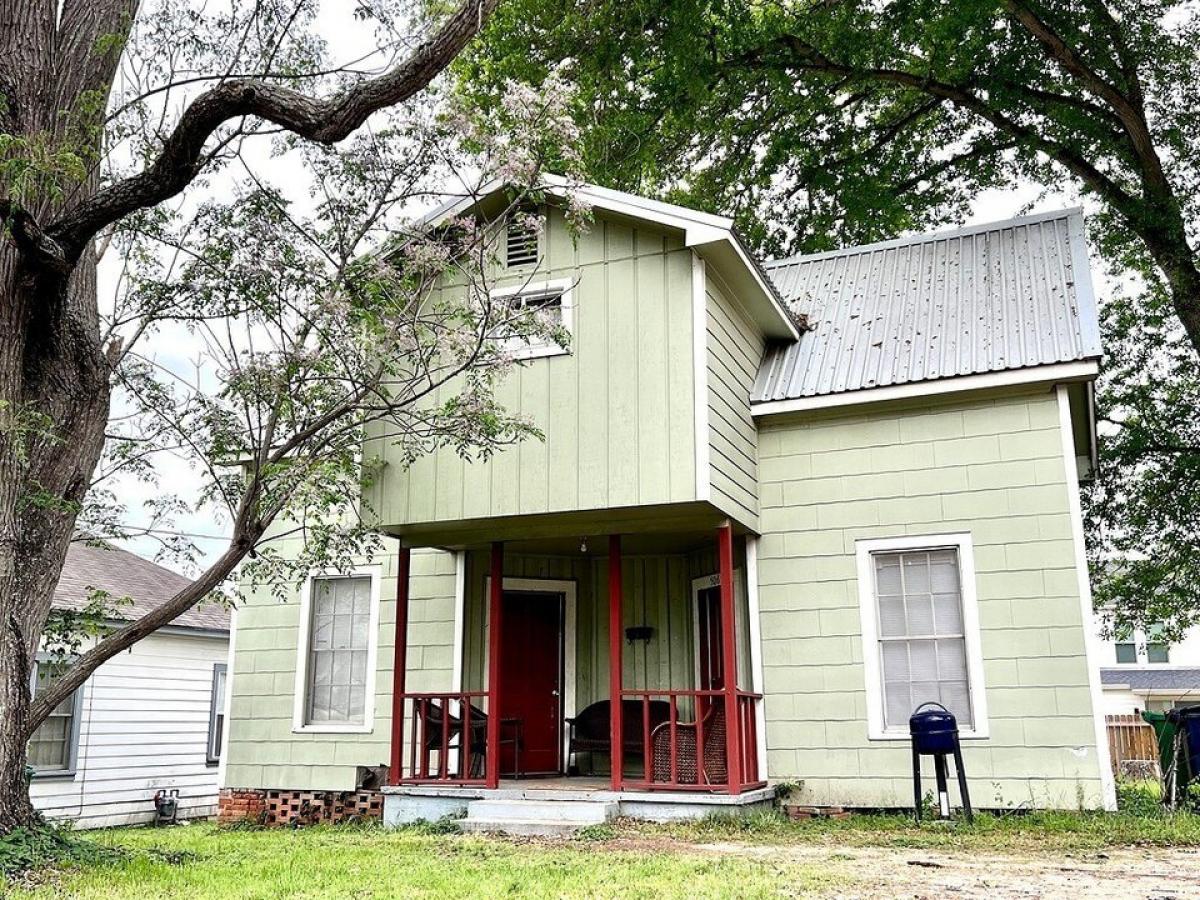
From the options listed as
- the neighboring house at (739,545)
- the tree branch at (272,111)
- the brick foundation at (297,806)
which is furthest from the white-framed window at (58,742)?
the tree branch at (272,111)

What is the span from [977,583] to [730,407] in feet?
8.52

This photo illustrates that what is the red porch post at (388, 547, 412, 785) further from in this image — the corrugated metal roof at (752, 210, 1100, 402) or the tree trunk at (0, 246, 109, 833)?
the corrugated metal roof at (752, 210, 1100, 402)

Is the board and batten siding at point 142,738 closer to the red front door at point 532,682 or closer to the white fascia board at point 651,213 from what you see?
the red front door at point 532,682

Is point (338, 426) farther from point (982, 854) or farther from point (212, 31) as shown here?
point (982, 854)

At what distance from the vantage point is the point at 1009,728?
8438mm

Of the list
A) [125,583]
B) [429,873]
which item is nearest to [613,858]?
Result: [429,873]

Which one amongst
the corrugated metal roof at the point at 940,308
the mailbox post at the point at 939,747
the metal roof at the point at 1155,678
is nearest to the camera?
the mailbox post at the point at 939,747

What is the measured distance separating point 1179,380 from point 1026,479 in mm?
7125

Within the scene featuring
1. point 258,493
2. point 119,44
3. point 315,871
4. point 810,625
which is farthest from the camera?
point 810,625

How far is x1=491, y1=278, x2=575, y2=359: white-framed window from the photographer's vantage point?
9.02 metres

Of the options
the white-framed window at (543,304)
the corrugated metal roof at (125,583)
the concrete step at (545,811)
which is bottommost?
the concrete step at (545,811)

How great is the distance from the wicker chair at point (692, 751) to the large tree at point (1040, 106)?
795 cm

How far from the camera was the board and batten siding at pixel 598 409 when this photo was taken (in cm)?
862

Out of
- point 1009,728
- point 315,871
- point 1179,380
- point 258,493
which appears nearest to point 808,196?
point 1179,380
